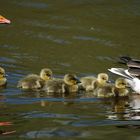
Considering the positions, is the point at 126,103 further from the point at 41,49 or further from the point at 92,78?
the point at 41,49

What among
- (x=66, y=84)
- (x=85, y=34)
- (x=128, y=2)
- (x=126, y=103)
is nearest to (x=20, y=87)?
(x=66, y=84)

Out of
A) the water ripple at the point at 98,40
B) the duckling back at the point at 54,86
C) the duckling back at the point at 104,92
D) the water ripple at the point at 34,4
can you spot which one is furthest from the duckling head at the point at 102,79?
the water ripple at the point at 34,4

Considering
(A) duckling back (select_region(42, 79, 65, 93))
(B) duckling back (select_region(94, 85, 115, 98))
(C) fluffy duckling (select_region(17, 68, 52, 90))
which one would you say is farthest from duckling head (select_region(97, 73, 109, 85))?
(C) fluffy duckling (select_region(17, 68, 52, 90))

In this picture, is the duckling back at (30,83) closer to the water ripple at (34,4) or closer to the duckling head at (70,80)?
the duckling head at (70,80)

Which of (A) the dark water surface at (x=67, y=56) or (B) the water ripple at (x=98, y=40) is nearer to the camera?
(A) the dark water surface at (x=67, y=56)

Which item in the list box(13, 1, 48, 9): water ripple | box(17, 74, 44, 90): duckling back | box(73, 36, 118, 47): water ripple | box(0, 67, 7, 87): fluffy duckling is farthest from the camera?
box(13, 1, 48, 9): water ripple

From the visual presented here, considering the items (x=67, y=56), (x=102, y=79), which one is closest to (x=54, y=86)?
(x=102, y=79)

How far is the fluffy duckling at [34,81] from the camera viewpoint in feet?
31.5

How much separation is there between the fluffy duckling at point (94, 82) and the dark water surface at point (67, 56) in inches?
10.3

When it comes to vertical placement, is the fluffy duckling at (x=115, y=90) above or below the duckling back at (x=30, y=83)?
below

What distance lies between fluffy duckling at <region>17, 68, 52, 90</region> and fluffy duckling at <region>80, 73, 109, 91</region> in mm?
486

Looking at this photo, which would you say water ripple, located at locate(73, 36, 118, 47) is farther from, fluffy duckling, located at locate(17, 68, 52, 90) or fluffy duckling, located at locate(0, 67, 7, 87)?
fluffy duckling, located at locate(0, 67, 7, 87)

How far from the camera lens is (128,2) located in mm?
14992

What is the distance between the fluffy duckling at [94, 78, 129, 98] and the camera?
9.36m
